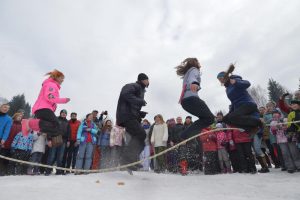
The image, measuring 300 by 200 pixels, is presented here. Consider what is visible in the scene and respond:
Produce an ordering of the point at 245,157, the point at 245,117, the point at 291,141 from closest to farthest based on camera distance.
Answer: the point at 245,117 → the point at 291,141 → the point at 245,157

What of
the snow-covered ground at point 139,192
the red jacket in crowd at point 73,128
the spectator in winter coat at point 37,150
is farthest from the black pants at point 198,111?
the spectator in winter coat at point 37,150

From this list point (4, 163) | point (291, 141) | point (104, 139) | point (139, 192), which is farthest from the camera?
point (104, 139)

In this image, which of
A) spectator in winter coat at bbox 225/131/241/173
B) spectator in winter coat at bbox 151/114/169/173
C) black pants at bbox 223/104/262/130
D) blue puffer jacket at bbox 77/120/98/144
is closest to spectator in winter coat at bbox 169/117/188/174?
spectator in winter coat at bbox 151/114/169/173

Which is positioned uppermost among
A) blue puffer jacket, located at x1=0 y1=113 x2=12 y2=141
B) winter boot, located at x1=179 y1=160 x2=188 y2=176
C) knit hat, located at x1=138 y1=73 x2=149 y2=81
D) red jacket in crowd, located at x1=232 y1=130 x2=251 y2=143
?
knit hat, located at x1=138 y1=73 x2=149 y2=81

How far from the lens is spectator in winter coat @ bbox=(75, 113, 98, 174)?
7.89m

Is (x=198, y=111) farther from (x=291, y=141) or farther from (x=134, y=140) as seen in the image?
(x=291, y=141)

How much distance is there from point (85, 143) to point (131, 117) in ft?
10.2

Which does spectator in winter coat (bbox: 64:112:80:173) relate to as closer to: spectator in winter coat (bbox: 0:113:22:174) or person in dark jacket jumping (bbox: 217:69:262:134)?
spectator in winter coat (bbox: 0:113:22:174)

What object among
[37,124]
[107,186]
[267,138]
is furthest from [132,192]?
[267,138]

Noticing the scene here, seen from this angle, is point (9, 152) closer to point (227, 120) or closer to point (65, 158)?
point (65, 158)

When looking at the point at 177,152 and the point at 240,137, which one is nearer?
the point at 240,137

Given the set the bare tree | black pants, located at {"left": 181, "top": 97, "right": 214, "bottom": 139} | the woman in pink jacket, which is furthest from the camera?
the bare tree

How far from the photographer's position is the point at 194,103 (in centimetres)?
490

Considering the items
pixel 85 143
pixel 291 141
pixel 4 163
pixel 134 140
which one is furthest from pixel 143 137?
pixel 4 163
